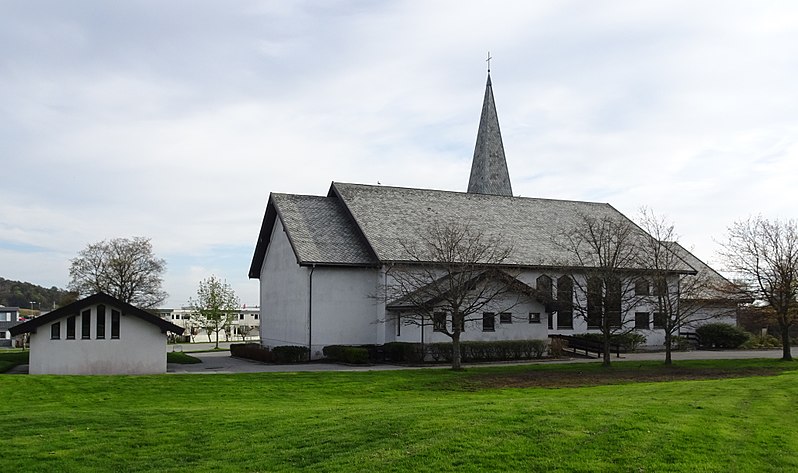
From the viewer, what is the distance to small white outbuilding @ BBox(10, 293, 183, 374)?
31.2 m

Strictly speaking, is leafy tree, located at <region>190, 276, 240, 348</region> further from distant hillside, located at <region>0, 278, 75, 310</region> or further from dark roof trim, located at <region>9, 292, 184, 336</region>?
distant hillside, located at <region>0, 278, 75, 310</region>

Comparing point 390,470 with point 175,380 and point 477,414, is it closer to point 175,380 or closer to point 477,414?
point 477,414

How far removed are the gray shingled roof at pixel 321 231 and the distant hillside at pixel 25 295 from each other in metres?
115

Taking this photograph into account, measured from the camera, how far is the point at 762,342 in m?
50.6

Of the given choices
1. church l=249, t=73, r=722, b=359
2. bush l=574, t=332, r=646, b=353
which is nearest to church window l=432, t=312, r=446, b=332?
church l=249, t=73, r=722, b=359

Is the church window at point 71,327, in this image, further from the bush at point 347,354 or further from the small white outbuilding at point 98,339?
the bush at point 347,354

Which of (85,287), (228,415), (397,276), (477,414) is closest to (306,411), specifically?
(228,415)

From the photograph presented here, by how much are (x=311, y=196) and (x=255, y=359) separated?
1044 cm

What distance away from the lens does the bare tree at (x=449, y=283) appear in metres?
32.3

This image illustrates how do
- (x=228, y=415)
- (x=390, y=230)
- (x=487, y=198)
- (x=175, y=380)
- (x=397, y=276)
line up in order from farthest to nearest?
1. (x=487, y=198)
2. (x=390, y=230)
3. (x=397, y=276)
4. (x=175, y=380)
5. (x=228, y=415)

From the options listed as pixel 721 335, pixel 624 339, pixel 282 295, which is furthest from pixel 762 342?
pixel 282 295

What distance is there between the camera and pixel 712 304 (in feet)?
129

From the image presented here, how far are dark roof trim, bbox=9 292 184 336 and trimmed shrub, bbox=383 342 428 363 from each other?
397 inches

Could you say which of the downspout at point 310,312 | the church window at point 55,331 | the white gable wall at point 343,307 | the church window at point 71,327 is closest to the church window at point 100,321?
the church window at point 71,327
